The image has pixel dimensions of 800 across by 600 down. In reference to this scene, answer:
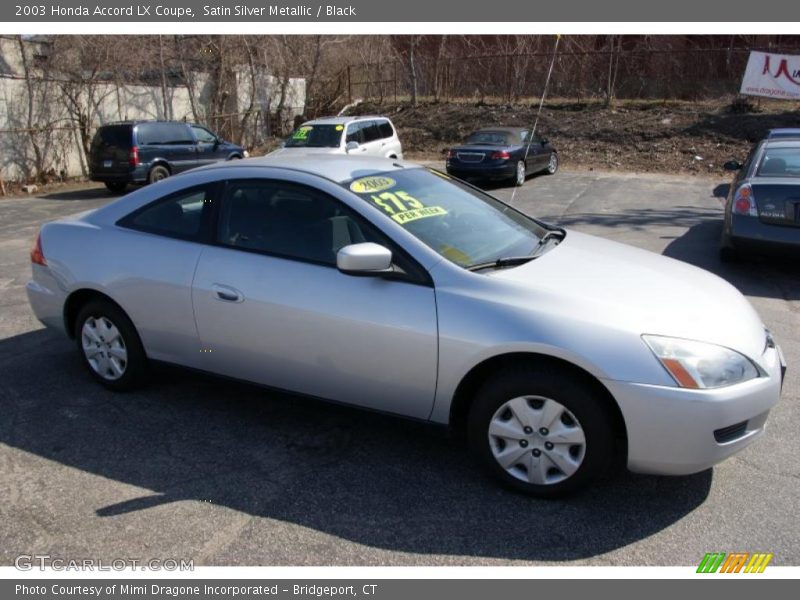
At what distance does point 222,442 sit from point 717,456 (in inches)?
102

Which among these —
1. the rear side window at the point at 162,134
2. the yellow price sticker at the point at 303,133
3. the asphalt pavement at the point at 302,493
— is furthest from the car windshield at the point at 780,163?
the rear side window at the point at 162,134

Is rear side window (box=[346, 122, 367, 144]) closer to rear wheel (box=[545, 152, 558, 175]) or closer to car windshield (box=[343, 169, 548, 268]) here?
rear wheel (box=[545, 152, 558, 175])

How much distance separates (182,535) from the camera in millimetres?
3016

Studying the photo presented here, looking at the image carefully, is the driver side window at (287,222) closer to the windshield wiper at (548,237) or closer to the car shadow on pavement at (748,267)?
the windshield wiper at (548,237)

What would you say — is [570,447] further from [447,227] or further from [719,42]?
[719,42]

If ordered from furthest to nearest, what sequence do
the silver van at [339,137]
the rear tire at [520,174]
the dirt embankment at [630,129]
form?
1. the dirt embankment at [630,129]
2. the rear tire at [520,174]
3. the silver van at [339,137]

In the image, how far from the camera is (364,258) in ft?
10.8

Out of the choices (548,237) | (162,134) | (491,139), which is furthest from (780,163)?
(162,134)

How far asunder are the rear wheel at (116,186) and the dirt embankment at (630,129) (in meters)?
10.1

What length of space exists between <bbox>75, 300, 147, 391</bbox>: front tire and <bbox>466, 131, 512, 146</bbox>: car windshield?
12480mm

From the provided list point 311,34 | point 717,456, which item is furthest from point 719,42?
point 717,456

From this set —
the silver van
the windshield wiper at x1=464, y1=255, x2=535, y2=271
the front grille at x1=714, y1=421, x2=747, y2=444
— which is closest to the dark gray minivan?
the silver van

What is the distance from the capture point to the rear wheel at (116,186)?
615 inches

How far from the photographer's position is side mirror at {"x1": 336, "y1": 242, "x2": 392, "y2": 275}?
3275mm
